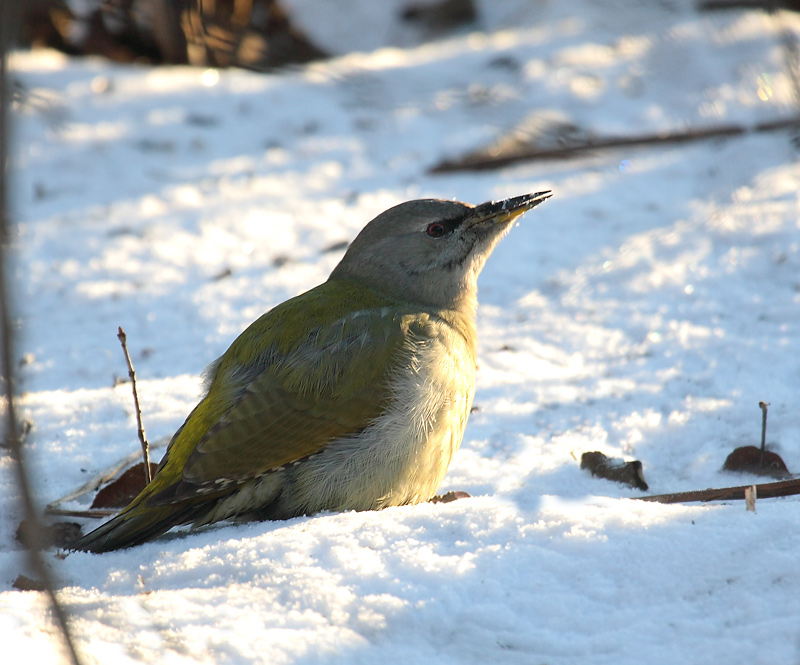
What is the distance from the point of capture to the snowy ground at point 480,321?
7.36 ft

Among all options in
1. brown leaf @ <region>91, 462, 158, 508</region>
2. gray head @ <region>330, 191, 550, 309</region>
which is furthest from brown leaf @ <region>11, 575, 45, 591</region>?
gray head @ <region>330, 191, 550, 309</region>

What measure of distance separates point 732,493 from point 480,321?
2372mm

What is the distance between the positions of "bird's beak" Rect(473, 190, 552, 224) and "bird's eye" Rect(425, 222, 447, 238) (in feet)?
0.53

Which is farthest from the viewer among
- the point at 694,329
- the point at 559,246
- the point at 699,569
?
the point at 559,246

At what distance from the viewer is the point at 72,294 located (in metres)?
5.29

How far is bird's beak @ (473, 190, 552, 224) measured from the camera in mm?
3940

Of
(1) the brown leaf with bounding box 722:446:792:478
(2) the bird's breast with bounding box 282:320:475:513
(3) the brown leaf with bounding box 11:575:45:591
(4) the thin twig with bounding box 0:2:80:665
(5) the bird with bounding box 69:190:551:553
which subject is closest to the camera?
(4) the thin twig with bounding box 0:2:80:665

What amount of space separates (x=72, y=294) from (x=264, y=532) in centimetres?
303

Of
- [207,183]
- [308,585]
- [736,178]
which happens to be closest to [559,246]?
[736,178]

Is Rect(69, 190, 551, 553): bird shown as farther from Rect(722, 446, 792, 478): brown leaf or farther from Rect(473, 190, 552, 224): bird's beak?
Rect(722, 446, 792, 478): brown leaf

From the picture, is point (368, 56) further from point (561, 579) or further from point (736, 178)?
point (561, 579)

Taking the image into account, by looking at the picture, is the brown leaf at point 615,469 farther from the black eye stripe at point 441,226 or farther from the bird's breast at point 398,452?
the black eye stripe at point 441,226

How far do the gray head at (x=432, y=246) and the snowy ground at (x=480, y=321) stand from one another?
671 mm

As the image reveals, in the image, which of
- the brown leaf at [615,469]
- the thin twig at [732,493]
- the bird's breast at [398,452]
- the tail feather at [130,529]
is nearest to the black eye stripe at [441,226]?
the bird's breast at [398,452]
